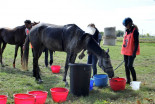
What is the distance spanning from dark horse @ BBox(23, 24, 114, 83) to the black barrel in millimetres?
850

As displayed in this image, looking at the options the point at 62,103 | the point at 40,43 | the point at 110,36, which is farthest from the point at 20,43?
the point at 110,36

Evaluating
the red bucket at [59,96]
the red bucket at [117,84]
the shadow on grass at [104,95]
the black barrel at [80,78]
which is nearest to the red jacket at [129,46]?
the red bucket at [117,84]

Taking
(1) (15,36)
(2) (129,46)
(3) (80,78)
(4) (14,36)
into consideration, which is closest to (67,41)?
(3) (80,78)

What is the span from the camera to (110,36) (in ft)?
102

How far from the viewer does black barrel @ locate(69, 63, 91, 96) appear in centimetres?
459

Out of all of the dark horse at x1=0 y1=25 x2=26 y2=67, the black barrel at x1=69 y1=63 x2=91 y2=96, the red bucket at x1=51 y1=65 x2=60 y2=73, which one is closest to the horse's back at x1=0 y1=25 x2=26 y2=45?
the dark horse at x1=0 y1=25 x2=26 y2=67

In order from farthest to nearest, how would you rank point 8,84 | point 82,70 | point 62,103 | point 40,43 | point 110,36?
point 110,36 → point 40,43 → point 8,84 → point 82,70 → point 62,103

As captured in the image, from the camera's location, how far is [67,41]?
5.74m

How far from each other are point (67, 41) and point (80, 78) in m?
1.59

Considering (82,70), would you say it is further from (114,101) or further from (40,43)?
(40,43)

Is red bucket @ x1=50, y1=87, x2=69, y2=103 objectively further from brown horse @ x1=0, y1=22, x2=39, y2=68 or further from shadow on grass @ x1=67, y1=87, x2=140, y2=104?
brown horse @ x1=0, y1=22, x2=39, y2=68

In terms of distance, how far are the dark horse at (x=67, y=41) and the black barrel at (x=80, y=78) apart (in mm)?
850

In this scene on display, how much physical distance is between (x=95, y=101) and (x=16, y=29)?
615 cm

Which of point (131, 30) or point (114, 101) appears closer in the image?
point (114, 101)
